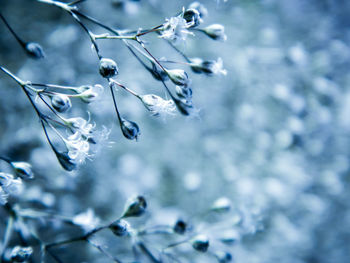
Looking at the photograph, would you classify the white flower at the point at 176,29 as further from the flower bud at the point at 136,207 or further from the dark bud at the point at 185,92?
the flower bud at the point at 136,207

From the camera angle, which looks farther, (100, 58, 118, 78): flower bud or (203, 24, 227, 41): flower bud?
(203, 24, 227, 41): flower bud

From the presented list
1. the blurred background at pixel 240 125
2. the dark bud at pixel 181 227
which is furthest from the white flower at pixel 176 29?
the blurred background at pixel 240 125

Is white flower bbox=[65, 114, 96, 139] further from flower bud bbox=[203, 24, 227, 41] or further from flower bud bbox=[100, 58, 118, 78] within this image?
flower bud bbox=[203, 24, 227, 41]

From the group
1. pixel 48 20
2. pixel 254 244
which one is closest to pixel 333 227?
pixel 254 244

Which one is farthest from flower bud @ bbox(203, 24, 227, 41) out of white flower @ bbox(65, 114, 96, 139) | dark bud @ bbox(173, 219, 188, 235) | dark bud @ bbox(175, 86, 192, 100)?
dark bud @ bbox(173, 219, 188, 235)

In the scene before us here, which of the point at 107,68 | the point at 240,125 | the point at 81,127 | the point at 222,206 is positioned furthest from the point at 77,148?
the point at 240,125
